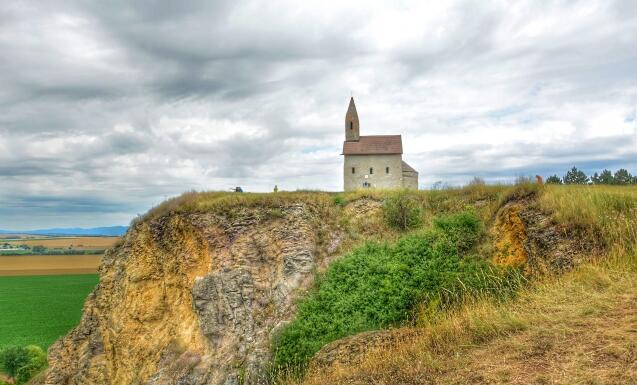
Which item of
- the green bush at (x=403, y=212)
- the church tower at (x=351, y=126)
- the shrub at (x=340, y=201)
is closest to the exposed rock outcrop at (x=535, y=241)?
the green bush at (x=403, y=212)

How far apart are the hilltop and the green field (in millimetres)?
27778

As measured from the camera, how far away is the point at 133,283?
18859 mm

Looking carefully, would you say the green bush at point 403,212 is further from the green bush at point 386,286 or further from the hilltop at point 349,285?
the green bush at point 386,286

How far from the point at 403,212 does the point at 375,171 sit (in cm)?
2517

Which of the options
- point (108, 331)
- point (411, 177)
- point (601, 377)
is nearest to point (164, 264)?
point (108, 331)

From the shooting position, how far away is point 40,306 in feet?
190

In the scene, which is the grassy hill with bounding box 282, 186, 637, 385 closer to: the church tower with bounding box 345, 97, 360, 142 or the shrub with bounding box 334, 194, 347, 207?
the shrub with bounding box 334, 194, 347, 207

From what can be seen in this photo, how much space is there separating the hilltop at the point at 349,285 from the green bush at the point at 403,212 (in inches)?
2.3

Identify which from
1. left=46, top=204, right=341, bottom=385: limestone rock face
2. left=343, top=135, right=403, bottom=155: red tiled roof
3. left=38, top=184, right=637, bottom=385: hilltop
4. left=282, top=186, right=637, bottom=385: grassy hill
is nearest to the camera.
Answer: left=282, top=186, right=637, bottom=385: grassy hill

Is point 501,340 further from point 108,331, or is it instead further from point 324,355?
point 108,331

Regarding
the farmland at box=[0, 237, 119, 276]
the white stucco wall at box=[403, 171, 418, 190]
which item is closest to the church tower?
the white stucco wall at box=[403, 171, 418, 190]

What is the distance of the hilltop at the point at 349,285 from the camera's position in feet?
25.8

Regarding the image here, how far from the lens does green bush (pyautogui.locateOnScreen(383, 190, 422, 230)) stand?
54.7 feet

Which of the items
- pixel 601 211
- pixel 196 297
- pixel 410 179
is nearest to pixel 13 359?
pixel 196 297
